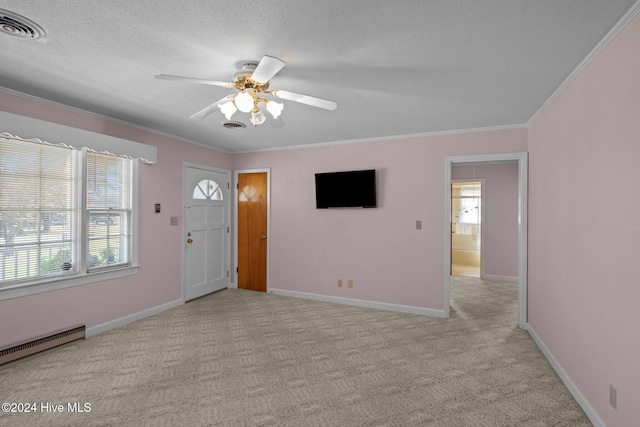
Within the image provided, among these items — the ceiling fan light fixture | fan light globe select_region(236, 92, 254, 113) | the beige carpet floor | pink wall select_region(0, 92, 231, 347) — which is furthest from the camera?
pink wall select_region(0, 92, 231, 347)

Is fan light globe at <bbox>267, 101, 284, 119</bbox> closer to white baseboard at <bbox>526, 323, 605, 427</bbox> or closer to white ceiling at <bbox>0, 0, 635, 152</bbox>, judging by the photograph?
white ceiling at <bbox>0, 0, 635, 152</bbox>

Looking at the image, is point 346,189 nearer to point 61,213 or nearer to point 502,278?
point 61,213

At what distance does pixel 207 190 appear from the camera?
5086 millimetres

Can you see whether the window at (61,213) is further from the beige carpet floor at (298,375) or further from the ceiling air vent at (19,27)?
the ceiling air vent at (19,27)

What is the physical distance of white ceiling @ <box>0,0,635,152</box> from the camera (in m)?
1.64

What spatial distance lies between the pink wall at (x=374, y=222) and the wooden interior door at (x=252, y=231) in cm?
18

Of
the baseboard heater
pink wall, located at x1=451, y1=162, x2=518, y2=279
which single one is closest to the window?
the baseboard heater

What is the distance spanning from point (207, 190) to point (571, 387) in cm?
485

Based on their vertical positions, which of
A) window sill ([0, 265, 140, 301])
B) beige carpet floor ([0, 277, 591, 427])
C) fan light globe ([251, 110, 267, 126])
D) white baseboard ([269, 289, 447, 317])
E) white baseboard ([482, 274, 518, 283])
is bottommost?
beige carpet floor ([0, 277, 591, 427])

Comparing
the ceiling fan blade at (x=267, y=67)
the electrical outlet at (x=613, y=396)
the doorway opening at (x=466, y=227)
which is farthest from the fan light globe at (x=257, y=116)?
the doorway opening at (x=466, y=227)

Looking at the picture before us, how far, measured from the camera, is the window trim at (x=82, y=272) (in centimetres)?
287

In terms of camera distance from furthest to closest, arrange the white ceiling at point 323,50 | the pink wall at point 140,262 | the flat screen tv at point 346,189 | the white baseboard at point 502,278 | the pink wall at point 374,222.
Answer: the white baseboard at point 502,278
the flat screen tv at point 346,189
the pink wall at point 374,222
the pink wall at point 140,262
the white ceiling at point 323,50

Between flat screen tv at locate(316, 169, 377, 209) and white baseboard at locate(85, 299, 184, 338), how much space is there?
249 centimetres

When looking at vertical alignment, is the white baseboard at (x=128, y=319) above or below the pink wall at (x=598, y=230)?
below
